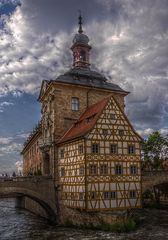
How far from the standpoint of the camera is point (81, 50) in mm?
43438

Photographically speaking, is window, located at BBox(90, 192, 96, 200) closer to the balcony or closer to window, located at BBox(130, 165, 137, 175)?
window, located at BBox(130, 165, 137, 175)

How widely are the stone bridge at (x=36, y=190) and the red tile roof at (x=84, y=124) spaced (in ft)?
15.7

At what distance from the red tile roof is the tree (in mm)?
11676

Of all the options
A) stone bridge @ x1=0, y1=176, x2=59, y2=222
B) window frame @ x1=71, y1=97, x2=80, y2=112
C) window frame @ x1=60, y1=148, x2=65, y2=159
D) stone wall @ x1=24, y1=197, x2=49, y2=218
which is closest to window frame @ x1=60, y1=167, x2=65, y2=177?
window frame @ x1=60, y1=148, x2=65, y2=159

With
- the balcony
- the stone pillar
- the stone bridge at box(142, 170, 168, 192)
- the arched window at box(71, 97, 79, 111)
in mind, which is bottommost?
the stone pillar

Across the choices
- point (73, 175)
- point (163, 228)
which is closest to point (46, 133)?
point (73, 175)

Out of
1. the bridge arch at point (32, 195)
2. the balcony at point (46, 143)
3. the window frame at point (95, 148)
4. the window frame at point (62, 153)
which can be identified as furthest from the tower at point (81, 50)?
the bridge arch at point (32, 195)

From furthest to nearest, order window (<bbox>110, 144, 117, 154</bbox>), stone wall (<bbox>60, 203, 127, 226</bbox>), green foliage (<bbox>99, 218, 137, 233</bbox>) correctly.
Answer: window (<bbox>110, 144, 117, 154</bbox>), stone wall (<bbox>60, 203, 127, 226</bbox>), green foliage (<bbox>99, 218, 137, 233</bbox>)

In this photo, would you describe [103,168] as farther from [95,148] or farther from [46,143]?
[46,143]

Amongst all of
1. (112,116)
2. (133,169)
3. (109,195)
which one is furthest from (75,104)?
(109,195)

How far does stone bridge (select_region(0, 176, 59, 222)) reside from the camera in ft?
98.1

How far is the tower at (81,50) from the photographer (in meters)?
42.9

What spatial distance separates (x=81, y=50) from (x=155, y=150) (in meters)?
16.8

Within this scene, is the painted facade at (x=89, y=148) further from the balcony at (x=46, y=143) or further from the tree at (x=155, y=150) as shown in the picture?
the tree at (x=155, y=150)
